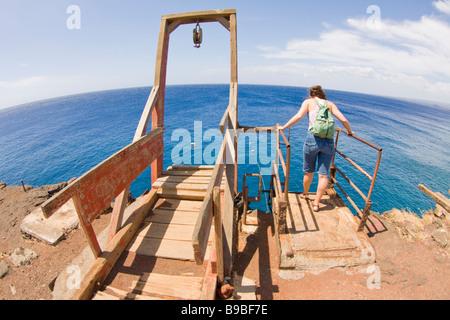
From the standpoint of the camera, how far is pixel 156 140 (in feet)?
14.7

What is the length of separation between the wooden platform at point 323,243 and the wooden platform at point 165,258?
1.68 meters

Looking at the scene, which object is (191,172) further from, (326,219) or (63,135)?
(63,135)

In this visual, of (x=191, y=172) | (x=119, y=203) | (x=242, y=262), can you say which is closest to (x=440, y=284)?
(x=242, y=262)

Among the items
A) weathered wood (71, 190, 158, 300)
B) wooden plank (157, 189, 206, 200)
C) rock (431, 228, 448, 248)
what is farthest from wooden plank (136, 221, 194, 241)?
rock (431, 228, 448, 248)

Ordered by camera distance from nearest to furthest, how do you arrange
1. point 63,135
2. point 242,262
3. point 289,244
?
1. point 289,244
2. point 242,262
3. point 63,135

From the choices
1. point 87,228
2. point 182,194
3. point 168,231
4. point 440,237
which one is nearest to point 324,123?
point 182,194

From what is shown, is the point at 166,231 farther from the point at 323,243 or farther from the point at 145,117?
the point at 323,243

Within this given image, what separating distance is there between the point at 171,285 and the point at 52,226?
610 centimetres

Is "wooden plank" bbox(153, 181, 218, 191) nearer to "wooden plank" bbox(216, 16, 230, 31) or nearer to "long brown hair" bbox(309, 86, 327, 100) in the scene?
"long brown hair" bbox(309, 86, 327, 100)

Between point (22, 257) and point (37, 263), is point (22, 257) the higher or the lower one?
the higher one

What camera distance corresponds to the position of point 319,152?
13.7ft
